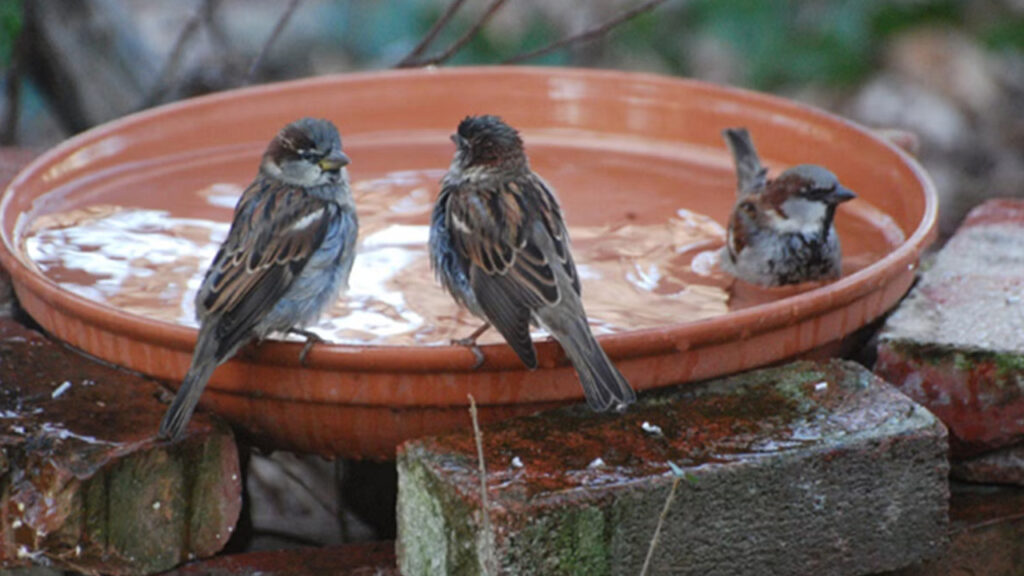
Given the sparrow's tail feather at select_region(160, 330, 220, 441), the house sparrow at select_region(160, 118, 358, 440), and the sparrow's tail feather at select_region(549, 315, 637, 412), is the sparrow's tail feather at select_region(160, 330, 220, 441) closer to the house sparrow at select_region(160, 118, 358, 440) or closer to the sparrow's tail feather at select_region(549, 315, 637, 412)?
the house sparrow at select_region(160, 118, 358, 440)

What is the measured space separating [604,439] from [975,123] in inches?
221

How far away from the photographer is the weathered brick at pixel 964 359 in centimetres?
325

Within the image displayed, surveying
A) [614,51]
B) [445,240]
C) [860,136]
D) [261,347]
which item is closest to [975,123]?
[614,51]

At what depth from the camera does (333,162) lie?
3.66 meters

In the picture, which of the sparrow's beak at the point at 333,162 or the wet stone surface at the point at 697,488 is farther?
the sparrow's beak at the point at 333,162

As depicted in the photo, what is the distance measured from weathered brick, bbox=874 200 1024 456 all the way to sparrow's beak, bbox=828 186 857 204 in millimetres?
468

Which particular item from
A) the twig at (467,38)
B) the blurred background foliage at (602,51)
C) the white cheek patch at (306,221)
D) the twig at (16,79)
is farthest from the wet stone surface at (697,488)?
the twig at (16,79)

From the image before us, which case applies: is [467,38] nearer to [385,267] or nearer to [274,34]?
[274,34]

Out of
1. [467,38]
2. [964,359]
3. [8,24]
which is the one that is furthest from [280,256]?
[467,38]

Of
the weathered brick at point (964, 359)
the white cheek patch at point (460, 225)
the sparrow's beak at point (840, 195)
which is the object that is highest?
the white cheek patch at point (460, 225)

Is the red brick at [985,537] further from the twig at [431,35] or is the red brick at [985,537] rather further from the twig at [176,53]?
the twig at [176,53]

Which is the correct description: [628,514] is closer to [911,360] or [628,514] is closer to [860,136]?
[911,360]

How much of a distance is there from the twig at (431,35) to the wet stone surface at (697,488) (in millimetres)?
2199

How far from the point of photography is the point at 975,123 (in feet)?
25.6
